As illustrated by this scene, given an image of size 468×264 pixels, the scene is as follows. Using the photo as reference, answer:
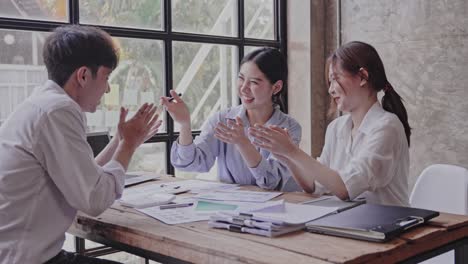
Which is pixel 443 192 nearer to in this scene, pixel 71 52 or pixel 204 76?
pixel 71 52

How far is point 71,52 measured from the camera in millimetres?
1563

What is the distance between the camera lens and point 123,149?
5.47ft

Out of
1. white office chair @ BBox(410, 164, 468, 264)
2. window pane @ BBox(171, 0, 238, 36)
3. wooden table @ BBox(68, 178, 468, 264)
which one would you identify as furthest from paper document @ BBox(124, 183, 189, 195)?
window pane @ BBox(171, 0, 238, 36)

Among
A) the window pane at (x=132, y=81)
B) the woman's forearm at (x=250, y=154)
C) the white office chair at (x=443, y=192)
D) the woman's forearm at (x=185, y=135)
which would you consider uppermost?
the window pane at (x=132, y=81)

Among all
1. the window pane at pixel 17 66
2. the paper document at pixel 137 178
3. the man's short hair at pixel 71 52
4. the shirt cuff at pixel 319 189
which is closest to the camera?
the man's short hair at pixel 71 52

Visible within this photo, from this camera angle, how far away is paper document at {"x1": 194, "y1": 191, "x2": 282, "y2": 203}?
1867 mm

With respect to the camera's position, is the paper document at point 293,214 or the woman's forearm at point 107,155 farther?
the woman's forearm at point 107,155

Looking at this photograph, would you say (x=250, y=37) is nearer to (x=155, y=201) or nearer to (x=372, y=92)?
(x=372, y=92)

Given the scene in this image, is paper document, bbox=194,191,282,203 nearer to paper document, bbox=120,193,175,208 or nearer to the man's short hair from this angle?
paper document, bbox=120,193,175,208

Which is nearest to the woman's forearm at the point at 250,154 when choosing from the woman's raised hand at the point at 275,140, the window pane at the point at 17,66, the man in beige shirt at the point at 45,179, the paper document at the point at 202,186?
the paper document at the point at 202,186

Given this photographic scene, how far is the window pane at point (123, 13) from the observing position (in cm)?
287

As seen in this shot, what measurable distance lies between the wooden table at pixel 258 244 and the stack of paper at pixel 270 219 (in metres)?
0.03

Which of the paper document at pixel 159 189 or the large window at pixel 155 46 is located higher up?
the large window at pixel 155 46

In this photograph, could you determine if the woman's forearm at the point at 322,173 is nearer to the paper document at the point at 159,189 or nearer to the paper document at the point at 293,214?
the paper document at the point at 293,214
